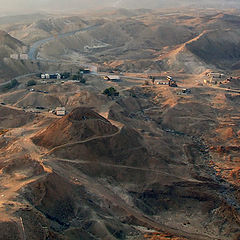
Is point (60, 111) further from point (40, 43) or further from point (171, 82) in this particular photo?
point (40, 43)

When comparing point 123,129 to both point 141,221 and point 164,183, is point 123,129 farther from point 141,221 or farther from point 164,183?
point 141,221

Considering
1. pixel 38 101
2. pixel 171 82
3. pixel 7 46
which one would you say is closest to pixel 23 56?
pixel 7 46

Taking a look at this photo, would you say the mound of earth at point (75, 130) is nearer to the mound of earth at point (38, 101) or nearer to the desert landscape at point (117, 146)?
the desert landscape at point (117, 146)

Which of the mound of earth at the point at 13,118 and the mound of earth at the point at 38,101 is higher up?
the mound of earth at the point at 38,101

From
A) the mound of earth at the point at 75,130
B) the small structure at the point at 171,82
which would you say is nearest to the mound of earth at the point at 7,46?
the small structure at the point at 171,82

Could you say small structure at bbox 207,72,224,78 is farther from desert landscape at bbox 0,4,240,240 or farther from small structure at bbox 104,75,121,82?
small structure at bbox 104,75,121,82
